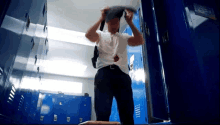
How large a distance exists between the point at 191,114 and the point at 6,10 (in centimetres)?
128

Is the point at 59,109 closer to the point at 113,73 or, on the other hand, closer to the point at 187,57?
the point at 113,73

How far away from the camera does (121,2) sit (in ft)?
11.1

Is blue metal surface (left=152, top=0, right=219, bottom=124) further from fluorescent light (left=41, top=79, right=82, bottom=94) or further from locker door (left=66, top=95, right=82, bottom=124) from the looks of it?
fluorescent light (left=41, top=79, right=82, bottom=94)

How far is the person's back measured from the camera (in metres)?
1.07

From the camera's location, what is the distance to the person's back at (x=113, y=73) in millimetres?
1075

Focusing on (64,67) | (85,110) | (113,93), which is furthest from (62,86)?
(113,93)

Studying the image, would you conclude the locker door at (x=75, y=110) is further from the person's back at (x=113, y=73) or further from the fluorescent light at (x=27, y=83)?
the person's back at (x=113, y=73)

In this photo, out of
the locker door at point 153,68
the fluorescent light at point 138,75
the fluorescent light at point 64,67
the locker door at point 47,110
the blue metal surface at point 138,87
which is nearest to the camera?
the locker door at point 153,68

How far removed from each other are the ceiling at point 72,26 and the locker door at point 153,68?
96.4 inches

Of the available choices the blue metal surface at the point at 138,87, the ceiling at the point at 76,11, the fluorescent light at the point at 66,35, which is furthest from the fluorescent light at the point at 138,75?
the fluorescent light at the point at 66,35

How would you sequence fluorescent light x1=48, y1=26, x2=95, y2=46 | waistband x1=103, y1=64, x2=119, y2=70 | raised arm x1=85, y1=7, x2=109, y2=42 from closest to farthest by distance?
waistband x1=103, y1=64, x2=119, y2=70 → raised arm x1=85, y1=7, x2=109, y2=42 → fluorescent light x1=48, y1=26, x2=95, y2=46

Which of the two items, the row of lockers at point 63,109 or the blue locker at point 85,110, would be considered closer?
the row of lockers at point 63,109

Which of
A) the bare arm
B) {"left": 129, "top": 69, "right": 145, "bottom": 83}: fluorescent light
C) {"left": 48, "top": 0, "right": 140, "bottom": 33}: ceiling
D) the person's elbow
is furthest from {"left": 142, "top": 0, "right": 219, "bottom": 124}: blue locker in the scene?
{"left": 48, "top": 0, "right": 140, "bottom": 33}: ceiling

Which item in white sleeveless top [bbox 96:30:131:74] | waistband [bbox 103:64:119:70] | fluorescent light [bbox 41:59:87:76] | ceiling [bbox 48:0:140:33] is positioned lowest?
waistband [bbox 103:64:119:70]
